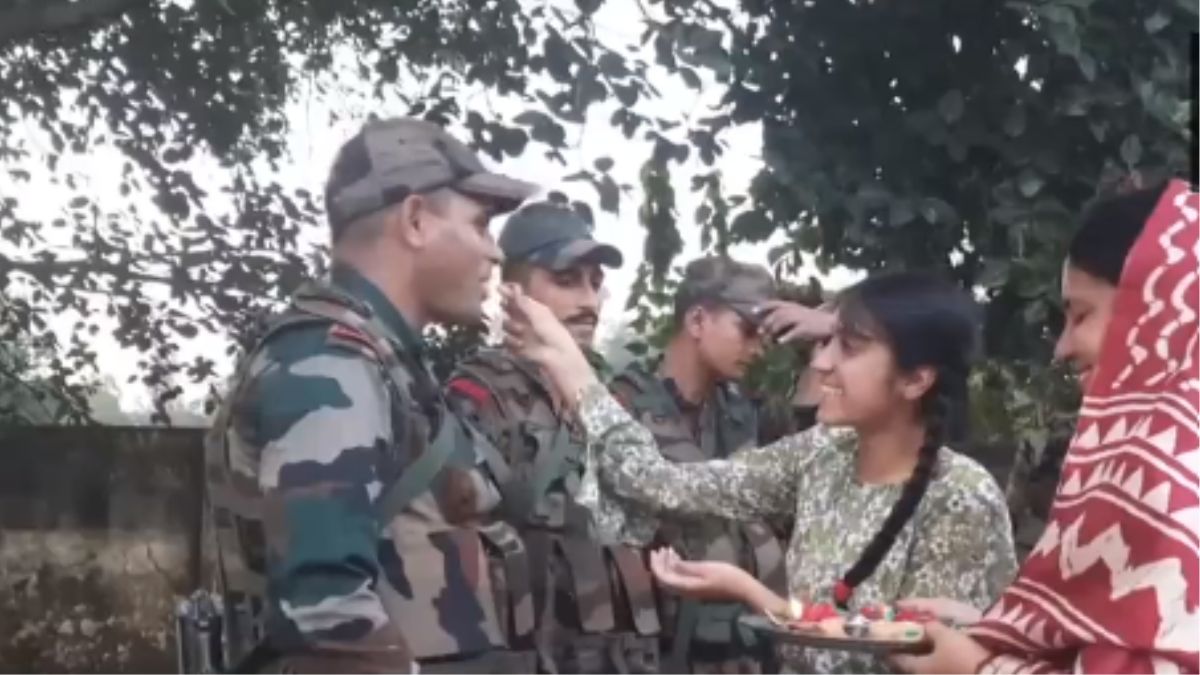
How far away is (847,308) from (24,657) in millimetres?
765

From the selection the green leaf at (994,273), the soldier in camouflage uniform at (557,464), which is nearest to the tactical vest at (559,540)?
the soldier in camouflage uniform at (557,464)

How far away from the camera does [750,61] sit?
5.23 ft

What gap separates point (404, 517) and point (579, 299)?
1.27 feet

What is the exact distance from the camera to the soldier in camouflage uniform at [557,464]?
1436 millimetres

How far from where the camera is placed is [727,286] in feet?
5.15

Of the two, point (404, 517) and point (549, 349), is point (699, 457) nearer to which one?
point (549, 349)

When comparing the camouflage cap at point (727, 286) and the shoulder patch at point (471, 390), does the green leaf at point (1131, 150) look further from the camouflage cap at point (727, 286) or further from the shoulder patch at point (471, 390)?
the shoulder patch at point (471, 390)

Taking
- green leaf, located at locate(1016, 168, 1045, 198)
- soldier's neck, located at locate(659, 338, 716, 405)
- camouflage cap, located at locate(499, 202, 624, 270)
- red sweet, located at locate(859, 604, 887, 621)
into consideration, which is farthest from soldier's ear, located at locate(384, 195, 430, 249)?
green leaf, located at locate(1016, 168, 1045, 198)

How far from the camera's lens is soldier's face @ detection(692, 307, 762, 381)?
5.12ft

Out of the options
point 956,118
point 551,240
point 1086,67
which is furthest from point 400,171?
point 1086,67

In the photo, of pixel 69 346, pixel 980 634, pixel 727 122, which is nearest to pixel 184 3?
pixel 69 346

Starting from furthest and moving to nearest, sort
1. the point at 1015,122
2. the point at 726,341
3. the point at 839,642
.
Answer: the point at 1015,122 → the point at 726,341 → the point at 839,642

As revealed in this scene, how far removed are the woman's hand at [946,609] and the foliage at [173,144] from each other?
1.77 ft

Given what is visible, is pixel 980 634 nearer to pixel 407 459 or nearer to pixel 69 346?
pixel 407 459
